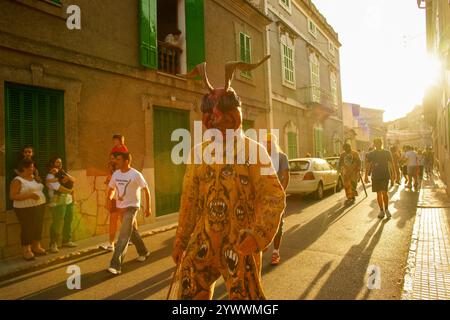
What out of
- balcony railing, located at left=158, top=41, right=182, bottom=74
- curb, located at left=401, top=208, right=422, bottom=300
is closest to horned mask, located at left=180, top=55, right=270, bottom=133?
curb, located at left=401, top=208, right=422, bottom=300

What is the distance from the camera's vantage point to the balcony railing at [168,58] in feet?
31.1

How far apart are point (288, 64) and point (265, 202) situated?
53.4ft

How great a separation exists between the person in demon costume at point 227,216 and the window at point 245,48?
35.9ft

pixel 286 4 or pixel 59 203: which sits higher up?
pixel 286 4

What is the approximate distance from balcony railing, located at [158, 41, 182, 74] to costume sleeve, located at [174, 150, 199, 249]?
7824mm

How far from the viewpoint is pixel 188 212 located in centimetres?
226

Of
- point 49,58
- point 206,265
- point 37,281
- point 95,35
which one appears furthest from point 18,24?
point 206,265

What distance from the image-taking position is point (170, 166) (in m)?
9.61

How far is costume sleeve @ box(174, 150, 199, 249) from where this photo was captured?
2254 millimetres

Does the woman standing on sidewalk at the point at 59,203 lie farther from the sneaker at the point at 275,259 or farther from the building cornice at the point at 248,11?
the building cornice at the point at 248,11

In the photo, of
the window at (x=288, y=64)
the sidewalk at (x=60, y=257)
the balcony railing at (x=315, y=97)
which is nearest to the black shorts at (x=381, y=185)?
the sidewalk at (x=60, y=257)

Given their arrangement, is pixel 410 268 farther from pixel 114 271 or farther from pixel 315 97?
pixel 315 97

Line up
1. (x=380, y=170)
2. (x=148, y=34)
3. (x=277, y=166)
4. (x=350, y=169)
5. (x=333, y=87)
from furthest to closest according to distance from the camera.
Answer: (x=333, y=87)
(x=350, y=169)
(x=148, y=34)
(x=380, y=170)
(x=277, y=166)

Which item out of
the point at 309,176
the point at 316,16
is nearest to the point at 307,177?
the point at 309,176
